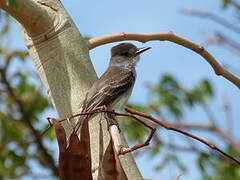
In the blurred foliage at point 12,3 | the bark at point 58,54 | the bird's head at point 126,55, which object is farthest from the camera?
the bird's head at point 126,55

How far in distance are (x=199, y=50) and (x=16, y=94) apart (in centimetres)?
441

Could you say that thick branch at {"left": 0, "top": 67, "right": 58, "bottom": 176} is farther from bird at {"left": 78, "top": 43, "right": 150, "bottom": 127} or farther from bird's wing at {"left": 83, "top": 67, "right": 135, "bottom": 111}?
bird's wing at {"left": 83, "top": 67, "right": 135, "bottom": 111}

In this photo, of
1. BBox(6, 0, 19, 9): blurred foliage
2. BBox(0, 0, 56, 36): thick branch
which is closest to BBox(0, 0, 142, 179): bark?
BBox(0, 0, 56, 36): thick branch

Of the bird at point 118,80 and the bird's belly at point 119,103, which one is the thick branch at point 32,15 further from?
the bird's belly at point 119,103

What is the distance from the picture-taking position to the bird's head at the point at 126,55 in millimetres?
5441

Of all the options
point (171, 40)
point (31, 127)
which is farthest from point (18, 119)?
point (171, 40)

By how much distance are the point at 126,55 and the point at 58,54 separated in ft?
7.85

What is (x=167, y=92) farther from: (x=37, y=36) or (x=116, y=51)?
(x=37, y=36)

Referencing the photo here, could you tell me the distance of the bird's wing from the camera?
13.8ft

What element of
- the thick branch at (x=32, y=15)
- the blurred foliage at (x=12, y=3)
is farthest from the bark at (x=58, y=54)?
the blurred foliage at (x=12, y=3)

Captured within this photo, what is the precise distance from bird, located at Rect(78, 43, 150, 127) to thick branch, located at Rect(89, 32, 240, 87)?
318 mm

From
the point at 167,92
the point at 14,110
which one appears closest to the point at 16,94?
the point at 14,110

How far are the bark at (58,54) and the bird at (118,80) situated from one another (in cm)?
36

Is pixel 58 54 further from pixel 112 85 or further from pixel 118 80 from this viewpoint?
pixel 118 80
